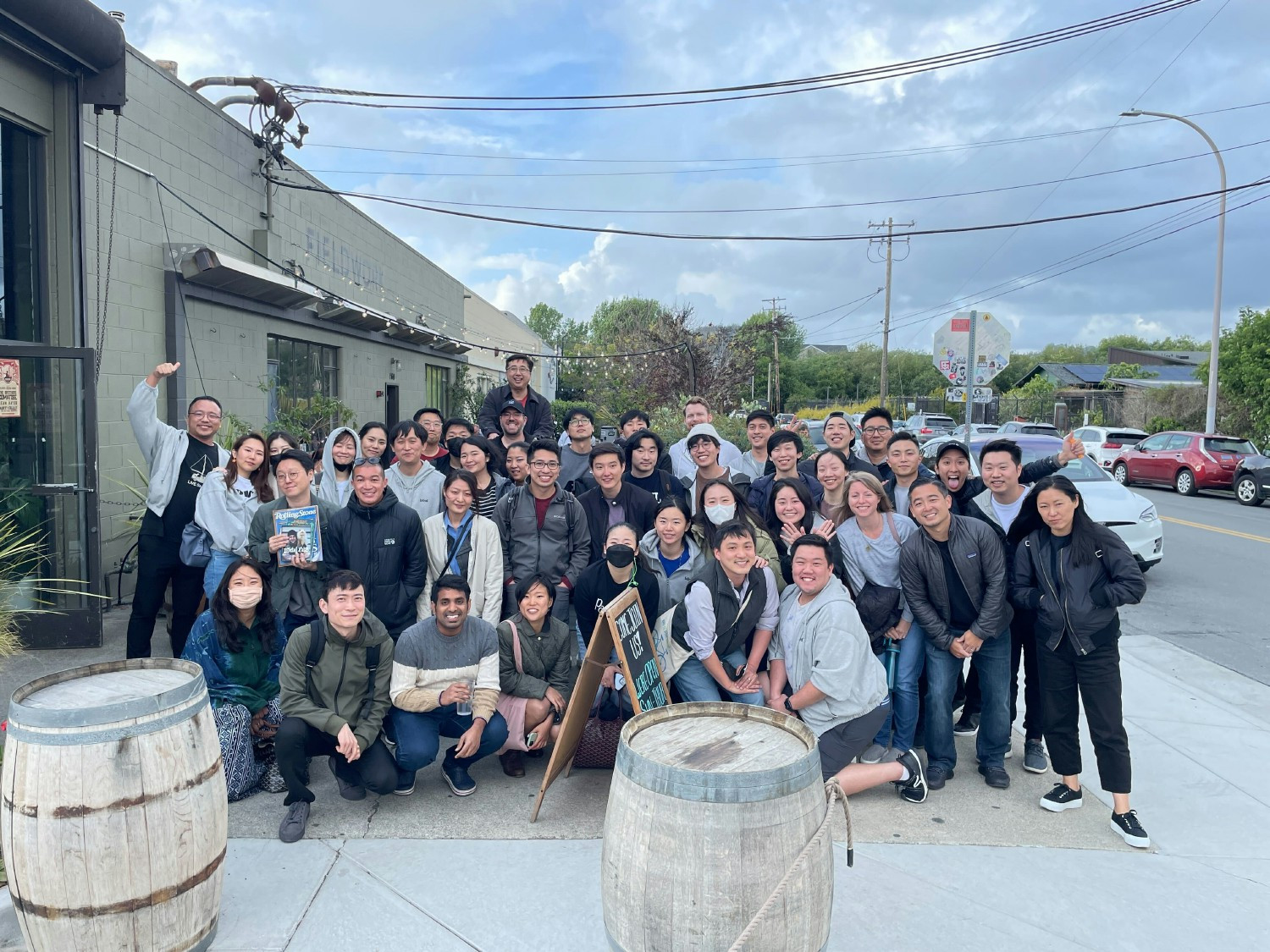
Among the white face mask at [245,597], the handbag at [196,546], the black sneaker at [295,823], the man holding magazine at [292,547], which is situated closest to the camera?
the black sneaker at [295,823]

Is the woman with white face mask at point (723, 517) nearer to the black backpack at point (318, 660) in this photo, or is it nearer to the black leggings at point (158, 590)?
the black backpack at point (318, 660)

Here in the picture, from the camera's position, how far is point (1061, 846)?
3.99m

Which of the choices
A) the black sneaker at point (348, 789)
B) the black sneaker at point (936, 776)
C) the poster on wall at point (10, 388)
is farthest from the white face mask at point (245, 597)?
the black sneaker at point (936, 776)

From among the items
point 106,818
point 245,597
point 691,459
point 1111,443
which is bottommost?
point 106,818

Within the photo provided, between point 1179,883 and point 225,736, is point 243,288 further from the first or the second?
point 1179,883

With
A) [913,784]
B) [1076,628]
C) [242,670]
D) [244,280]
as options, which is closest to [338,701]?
[242,670]

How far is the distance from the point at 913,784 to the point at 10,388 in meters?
6.77

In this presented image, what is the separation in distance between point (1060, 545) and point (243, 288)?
32.4 ft

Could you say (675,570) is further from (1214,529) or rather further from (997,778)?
(1214,529)

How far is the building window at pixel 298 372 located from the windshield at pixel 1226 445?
19.5 metres

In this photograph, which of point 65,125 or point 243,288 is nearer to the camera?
point 65,125

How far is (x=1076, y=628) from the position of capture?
420cm

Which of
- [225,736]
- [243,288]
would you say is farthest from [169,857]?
[243,288]

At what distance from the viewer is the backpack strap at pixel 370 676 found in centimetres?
414
